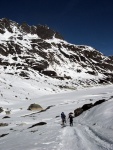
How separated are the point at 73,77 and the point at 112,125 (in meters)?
167

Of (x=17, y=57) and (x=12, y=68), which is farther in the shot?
(x=17, y=57)

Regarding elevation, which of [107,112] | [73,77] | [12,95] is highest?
[73,77]

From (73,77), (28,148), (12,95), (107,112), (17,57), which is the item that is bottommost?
(28,148)

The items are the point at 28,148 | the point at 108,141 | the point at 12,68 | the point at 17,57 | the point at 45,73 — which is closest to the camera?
the point at 108,141

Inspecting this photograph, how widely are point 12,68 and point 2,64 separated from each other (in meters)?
9.93

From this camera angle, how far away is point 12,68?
544 feet

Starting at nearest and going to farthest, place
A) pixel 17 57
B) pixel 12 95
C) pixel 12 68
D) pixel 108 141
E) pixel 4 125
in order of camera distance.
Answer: pixel 108 141 → pixel 4 125 → pixel 12 95 → pixel 12 68 → pixel 17 57

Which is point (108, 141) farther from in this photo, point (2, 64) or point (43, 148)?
point (2, 64)

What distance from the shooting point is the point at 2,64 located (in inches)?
6742

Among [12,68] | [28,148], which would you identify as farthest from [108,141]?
[12,68]

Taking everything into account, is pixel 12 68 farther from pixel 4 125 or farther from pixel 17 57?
pixel 4 125

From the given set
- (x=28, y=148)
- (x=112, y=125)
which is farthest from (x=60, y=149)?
(x=112, y=125)

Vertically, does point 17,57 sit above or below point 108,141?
above

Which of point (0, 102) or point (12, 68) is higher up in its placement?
point (12, 68)
